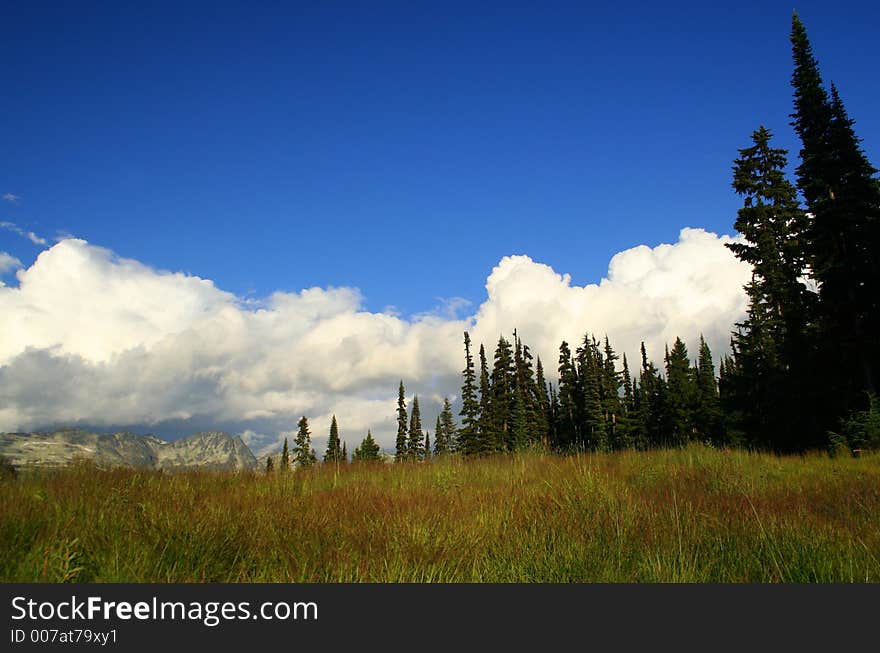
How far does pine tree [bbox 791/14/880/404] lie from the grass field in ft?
49.1

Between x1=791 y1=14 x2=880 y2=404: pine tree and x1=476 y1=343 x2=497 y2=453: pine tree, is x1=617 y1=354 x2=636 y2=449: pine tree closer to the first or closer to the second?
x1=476 y1=343 x2=497 y2=453: pine tree

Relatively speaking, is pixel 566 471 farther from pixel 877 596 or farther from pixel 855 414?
pixel 855 414

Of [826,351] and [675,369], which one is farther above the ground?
[675,369]

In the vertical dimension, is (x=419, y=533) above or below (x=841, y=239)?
below

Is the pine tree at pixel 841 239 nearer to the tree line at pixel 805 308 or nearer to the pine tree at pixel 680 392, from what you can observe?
the tree line at pixel 805 308

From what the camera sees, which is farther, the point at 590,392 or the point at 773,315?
the point at 590,392

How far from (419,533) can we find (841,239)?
2319cm

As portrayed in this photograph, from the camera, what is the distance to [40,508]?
4.49 meters

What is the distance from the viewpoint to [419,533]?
443 centimetres

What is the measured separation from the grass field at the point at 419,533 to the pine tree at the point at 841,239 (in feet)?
49.1

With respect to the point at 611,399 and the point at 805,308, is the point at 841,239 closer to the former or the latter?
the point at 805,308

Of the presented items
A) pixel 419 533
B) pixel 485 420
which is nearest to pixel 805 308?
pixel 419 533

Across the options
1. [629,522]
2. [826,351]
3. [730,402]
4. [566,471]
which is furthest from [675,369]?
[629,522]

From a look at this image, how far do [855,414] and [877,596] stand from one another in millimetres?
19212
